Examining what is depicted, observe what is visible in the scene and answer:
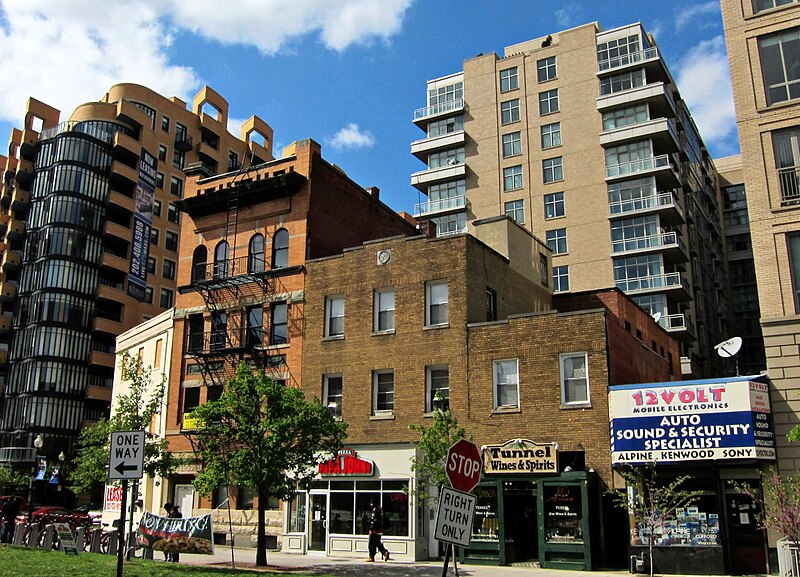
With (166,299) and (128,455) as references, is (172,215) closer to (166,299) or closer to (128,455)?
(166,299)

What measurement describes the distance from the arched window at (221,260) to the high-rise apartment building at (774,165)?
72.6ft

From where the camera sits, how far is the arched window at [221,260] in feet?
117

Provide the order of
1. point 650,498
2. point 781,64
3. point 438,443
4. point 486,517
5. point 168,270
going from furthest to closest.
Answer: point 168,270 < point 486,517 < point 781,64 < point 438,443 < point 650,498

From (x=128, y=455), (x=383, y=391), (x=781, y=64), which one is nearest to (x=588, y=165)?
(x=781, y=64)

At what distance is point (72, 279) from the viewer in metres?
66.9

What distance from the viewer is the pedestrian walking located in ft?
85.7

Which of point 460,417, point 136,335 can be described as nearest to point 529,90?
point 136,335

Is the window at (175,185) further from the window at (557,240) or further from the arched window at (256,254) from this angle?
the arched window at (256,254)

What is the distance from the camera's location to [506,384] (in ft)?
90.2

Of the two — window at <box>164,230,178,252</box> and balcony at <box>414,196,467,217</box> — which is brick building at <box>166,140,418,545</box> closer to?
balcony at <box>414,196,467,217</box>

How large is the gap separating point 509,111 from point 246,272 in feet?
125

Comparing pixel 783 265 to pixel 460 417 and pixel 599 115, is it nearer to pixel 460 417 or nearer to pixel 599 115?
pixel 460 417

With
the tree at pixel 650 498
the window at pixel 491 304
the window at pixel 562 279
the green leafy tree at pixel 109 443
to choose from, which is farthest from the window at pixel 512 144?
the tree at pixel 650 498

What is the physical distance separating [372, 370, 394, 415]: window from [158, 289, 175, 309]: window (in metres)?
47.0
